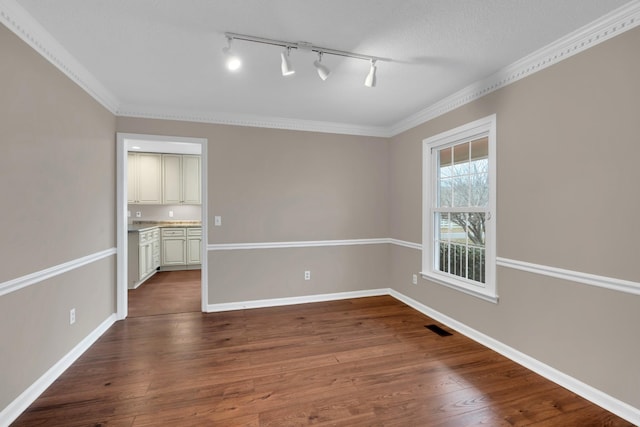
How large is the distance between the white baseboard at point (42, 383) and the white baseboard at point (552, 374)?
141 inches

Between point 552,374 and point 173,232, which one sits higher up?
point 173,232

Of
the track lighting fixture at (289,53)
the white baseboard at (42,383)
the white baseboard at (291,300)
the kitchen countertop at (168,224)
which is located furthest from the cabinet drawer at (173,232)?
the track lighting fixture at (289,53)

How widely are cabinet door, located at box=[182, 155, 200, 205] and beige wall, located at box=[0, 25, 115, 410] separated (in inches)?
133

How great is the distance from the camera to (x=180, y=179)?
20.6ft

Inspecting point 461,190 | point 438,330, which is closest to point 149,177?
point 461,190

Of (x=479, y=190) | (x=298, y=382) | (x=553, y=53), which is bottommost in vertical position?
(x=298, y=382)

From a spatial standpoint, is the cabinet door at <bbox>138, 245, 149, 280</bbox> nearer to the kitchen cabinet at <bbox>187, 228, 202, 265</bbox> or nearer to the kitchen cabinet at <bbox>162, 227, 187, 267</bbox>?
the kitchen cabinet at <bbox>162, 227, 187, 267</bbox>

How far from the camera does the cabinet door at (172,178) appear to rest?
20.3 ft

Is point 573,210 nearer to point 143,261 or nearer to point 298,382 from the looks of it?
point 298,382

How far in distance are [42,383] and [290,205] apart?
282cm

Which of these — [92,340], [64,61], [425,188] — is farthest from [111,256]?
[425,188]

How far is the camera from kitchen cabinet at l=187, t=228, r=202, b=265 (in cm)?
627

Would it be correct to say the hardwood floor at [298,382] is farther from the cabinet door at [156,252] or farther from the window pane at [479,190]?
the cabinet door at [156,252]

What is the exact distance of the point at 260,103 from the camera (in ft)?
10.9
